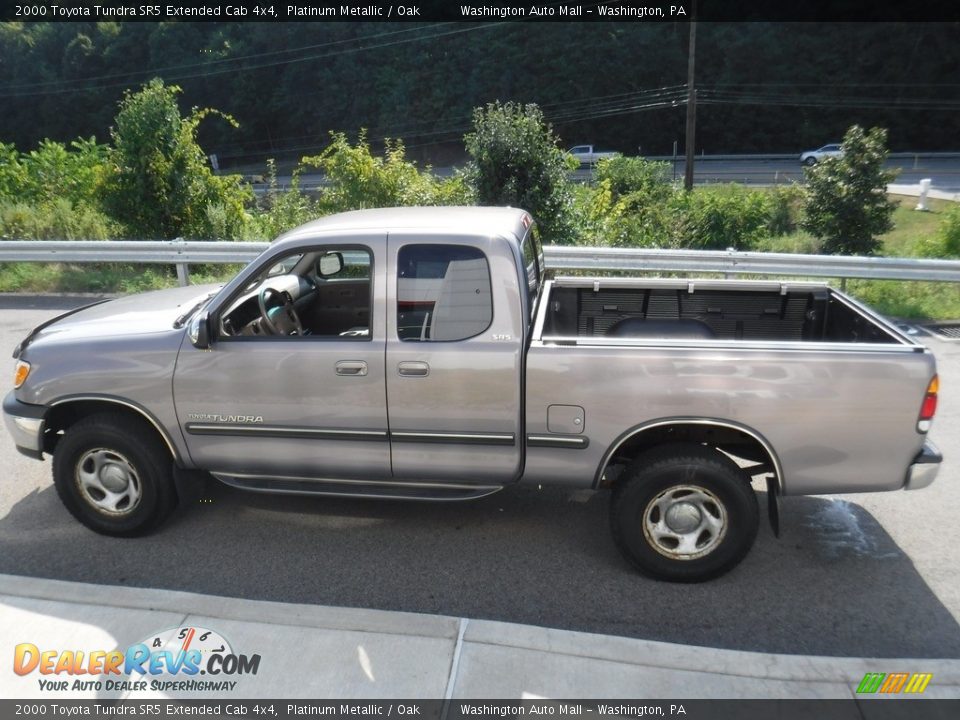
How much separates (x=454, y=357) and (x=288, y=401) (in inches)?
38.7

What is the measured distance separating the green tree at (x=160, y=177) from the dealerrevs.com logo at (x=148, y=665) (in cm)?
1142

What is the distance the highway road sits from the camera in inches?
171

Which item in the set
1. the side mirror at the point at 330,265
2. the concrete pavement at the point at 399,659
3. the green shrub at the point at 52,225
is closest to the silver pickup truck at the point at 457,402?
the side mirror at the point at 330,265

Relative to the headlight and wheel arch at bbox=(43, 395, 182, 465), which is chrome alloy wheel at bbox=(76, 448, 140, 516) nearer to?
wheel arch at bbox=(43, 395, 182, 465)

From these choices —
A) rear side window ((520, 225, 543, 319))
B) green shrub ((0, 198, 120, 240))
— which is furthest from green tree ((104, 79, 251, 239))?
rear side window ((520, 225, 543, 319))

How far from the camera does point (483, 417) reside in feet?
15.1

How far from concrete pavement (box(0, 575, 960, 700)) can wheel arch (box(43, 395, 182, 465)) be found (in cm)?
100

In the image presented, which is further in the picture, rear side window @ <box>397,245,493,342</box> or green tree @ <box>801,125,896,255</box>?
green tree @ <box>801,125,896,255</box>

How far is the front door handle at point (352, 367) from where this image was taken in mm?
4641

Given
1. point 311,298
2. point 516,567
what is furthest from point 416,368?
point 311,298

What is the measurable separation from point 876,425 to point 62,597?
13.7ft

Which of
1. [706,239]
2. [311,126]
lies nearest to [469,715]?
[706,239]

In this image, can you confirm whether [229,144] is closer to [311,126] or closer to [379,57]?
[311,126]

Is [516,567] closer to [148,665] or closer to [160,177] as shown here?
[148,665]
